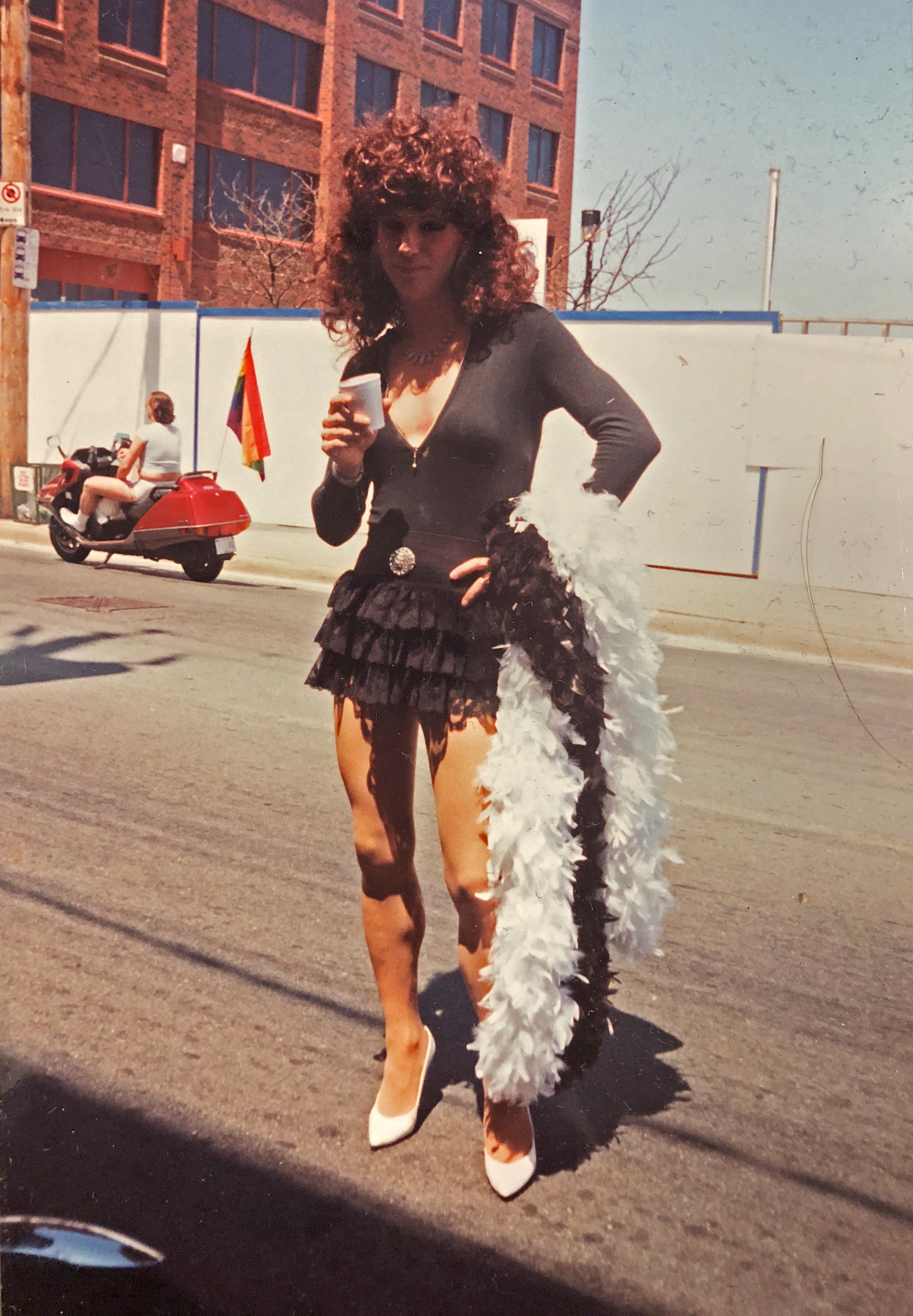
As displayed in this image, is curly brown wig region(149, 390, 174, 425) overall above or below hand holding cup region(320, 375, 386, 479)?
above

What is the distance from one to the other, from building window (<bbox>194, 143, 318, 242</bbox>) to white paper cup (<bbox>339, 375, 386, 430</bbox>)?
66.5 feet

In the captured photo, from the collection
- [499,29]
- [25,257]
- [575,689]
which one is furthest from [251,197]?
[575,689]

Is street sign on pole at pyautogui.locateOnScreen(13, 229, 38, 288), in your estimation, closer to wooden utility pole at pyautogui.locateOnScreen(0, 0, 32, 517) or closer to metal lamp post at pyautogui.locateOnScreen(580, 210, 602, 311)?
wooden utility pole at pyautogui.locateOnScreen(0, 0, 32, 517)

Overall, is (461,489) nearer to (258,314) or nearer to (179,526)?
(179,526)

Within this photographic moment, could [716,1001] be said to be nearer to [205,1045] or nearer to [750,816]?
[205,1045]

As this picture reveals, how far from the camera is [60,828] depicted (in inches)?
178

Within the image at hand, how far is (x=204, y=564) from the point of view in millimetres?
11789

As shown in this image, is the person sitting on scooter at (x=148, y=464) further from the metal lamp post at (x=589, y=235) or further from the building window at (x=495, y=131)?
the building window at (x=495, y=131)

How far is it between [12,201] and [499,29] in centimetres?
1158

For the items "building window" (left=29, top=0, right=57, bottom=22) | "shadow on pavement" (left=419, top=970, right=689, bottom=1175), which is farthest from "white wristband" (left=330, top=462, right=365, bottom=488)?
"building window" (left=29, top=0, right=57, bottom=22)

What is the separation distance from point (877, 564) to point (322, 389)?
818 cm

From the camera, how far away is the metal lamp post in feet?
27.9

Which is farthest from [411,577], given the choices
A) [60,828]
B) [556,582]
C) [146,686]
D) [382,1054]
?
[146,686]

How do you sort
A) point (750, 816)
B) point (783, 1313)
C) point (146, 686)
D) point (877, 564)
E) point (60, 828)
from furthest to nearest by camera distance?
point (877, 564) → point (146, 686) → point (750, 816) → point (60, 828) → point (783, 1313)
